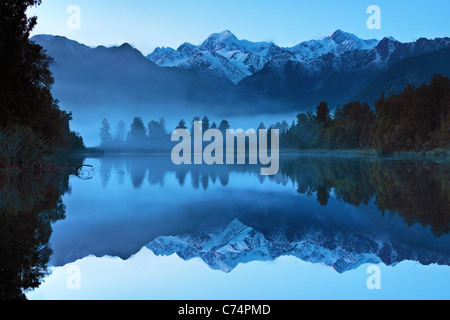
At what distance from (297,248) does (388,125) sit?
6760 cm

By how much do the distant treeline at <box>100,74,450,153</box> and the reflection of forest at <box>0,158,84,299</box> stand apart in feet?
188

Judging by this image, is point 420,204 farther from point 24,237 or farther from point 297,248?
point 24,237

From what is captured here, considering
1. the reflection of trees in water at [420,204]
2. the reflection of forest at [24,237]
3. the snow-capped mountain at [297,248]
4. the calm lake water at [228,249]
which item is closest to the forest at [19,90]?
the reflection of forest at [24,237]

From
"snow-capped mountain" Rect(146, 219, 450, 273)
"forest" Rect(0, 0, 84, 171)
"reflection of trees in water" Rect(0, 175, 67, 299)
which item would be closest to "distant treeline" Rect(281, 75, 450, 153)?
"forest" Rect(0, 0, 84, 171)

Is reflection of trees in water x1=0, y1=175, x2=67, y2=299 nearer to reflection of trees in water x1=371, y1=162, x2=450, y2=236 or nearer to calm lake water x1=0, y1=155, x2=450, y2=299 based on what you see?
calm lake water x1=0, y1=155, x2=450, y2=299

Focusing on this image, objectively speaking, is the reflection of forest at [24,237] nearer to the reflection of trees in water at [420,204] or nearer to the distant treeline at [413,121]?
the reflection of trees in water at [420,204]

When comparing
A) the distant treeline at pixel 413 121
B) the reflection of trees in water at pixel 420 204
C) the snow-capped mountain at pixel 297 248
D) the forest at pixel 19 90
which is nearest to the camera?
the snow-capped mountain at pixel 297 248

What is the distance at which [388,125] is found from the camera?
67750 millimetres

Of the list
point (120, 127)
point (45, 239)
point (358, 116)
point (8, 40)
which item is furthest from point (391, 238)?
point (120, 127)

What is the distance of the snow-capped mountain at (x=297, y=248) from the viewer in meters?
5.23

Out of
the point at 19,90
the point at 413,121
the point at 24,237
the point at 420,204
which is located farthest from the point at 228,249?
the point at 413,121

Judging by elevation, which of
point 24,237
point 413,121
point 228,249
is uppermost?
point 413,121

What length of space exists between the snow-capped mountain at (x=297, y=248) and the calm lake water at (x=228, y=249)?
16 millimetres

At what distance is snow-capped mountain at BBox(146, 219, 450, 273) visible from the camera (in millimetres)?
5227
